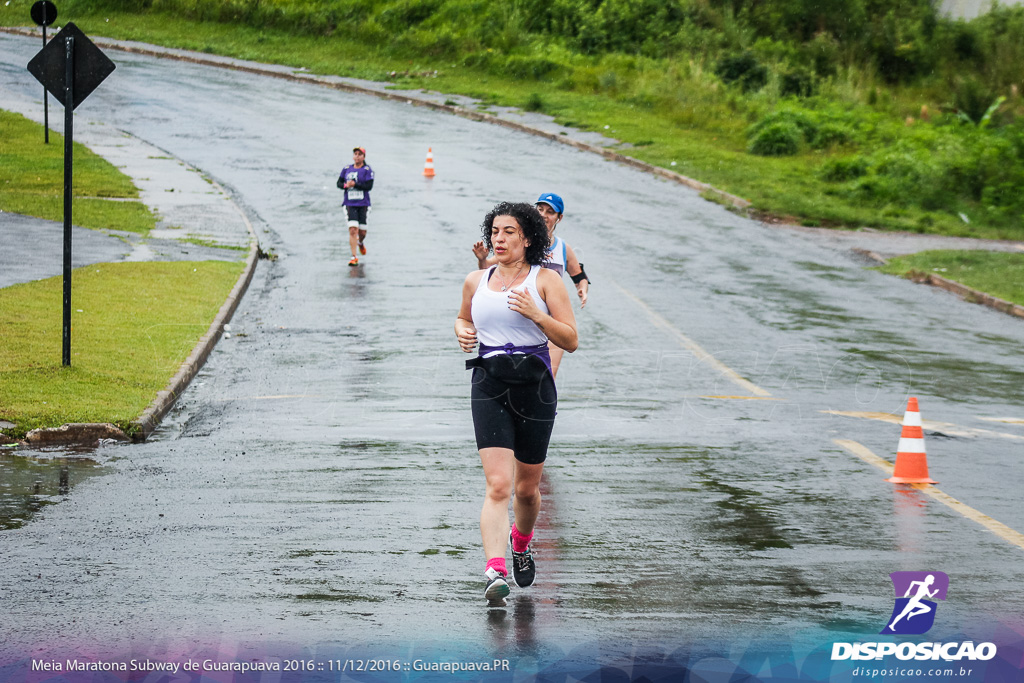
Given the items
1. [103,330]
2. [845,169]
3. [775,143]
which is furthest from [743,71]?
[103,330]

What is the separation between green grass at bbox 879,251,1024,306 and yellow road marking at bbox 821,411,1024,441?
10264 millimetres

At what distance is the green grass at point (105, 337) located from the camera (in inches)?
465

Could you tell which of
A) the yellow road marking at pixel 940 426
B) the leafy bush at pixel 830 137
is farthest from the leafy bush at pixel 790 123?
the yellow road marking at pixel 940 426

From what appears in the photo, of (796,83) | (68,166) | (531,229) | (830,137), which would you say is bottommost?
(830,137)

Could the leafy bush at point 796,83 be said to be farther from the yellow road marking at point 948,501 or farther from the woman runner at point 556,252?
the woman runner at point 556,252

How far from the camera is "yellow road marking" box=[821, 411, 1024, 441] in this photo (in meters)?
12.2

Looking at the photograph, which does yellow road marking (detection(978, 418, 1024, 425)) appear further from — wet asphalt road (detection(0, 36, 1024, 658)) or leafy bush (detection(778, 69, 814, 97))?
leafy bush (detection(778, 69, 814, 97))

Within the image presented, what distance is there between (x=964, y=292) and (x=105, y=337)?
49.7 ft

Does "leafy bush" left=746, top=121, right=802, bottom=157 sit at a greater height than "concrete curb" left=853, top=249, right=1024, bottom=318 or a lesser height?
greater

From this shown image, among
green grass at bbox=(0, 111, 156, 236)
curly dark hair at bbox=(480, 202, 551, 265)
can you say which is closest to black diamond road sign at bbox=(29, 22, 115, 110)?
curly dark hair at bbox=(480, 202, 551, 265)

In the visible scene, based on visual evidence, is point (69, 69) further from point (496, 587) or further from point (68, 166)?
point (496, 587)

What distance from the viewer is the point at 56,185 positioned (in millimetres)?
28828

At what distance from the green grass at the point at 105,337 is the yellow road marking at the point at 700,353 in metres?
6.18

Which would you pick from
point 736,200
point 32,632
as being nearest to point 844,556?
point 32,632
